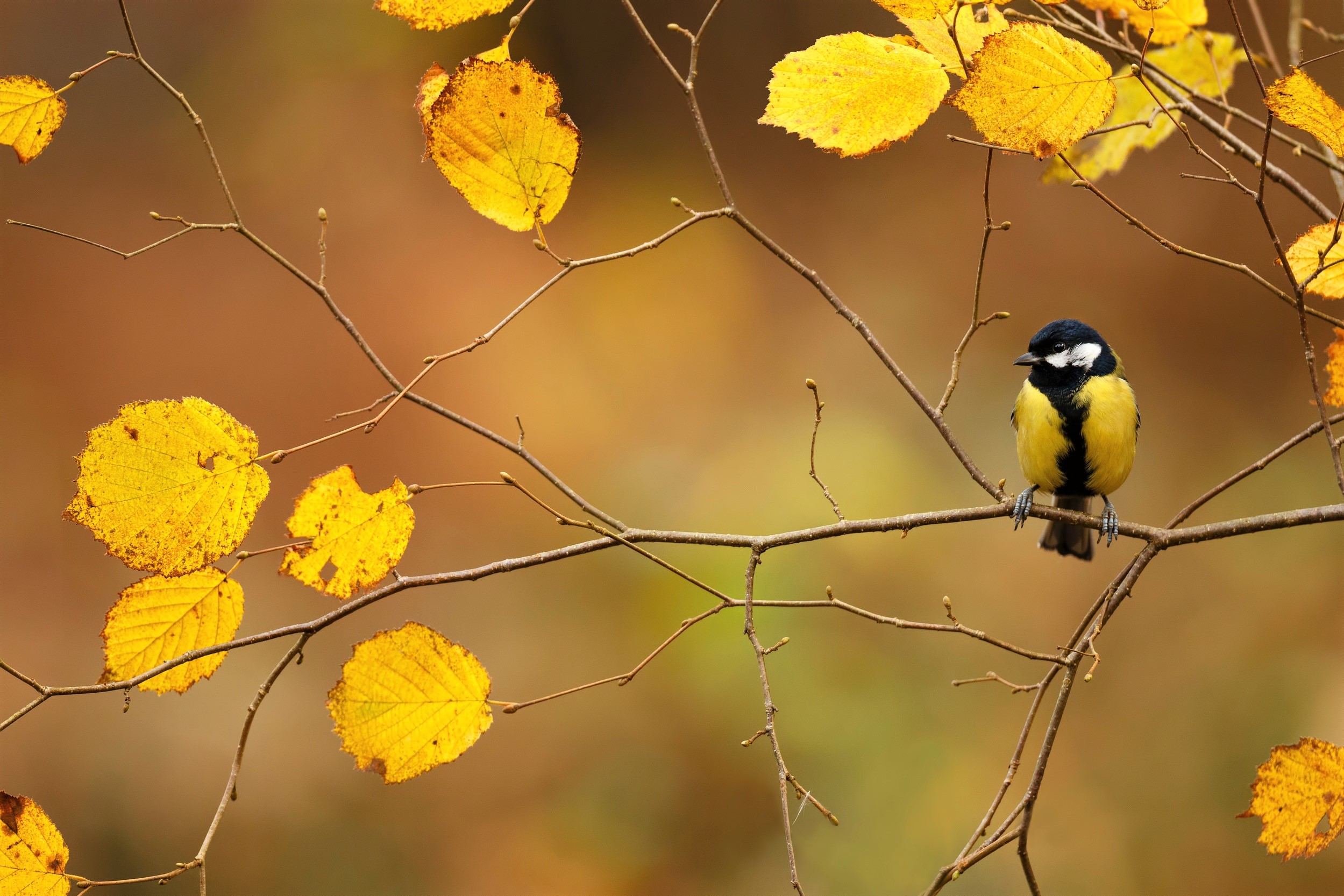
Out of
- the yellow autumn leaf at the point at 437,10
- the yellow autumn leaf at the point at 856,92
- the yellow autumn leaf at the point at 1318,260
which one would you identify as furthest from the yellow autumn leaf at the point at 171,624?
the yellow autumn leaf at the point at 1318,260

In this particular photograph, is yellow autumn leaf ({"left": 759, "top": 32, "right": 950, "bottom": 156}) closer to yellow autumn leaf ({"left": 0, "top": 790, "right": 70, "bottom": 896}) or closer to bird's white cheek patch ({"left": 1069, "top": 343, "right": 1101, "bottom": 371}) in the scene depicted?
yellow autumn leaf ({"left": 0, "top": 790, "right": 70, "bottom": 896})

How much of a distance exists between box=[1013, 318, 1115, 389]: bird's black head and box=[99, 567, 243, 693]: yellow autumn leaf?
4.94 ft

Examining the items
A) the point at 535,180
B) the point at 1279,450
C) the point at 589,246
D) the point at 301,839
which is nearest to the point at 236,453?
the point at 535,180

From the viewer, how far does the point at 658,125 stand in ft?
17.5

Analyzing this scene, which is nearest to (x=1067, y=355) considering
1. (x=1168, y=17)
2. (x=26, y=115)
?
(x=1168, y=17)

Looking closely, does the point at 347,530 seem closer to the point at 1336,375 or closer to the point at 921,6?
the point at 921,6

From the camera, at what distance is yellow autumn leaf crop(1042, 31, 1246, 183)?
4.86 ft

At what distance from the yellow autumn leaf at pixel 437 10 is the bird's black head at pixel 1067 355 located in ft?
4.32

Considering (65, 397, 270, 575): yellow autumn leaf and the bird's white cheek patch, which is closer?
(65, 397, 270, 575): yellow autumn leaf

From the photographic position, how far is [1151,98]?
1.48 meters

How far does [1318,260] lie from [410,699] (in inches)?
43.5

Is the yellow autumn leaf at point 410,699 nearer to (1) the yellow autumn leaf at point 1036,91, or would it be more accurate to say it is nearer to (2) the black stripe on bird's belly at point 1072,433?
(1) the yellow autumn leaf at point 1036,91

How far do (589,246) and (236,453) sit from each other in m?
4.35

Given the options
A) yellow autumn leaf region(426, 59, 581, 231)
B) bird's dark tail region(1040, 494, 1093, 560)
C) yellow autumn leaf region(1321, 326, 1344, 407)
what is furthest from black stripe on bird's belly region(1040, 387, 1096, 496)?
yellow autumn leaf region(426, 59, 581, 231)
